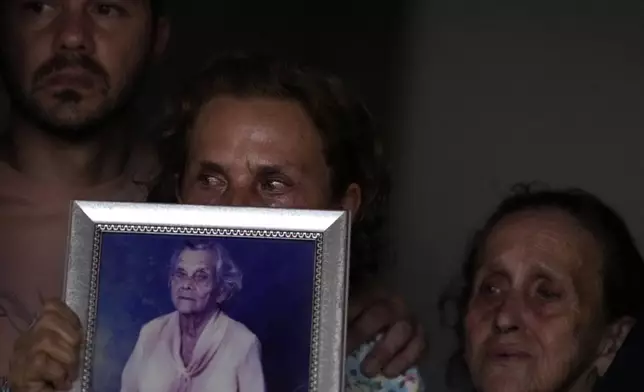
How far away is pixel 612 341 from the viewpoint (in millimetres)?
1725

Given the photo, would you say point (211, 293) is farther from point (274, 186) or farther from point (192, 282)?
point (274, 186)

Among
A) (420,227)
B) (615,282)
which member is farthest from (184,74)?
(615,282)

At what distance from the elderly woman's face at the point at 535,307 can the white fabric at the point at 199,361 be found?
0.39 m

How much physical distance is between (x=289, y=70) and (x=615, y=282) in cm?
69

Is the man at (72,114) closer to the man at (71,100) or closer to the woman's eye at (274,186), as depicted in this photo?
the man at (71,100)

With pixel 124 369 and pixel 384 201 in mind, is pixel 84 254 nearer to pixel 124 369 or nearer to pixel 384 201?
pixel 124 369

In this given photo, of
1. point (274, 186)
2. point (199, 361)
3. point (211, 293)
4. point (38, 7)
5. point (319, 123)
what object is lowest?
point (199, 361)

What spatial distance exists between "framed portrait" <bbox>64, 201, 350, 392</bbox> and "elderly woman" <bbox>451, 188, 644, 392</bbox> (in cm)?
28

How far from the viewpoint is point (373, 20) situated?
6.18ft

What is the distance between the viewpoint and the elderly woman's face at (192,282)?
64.6 inches

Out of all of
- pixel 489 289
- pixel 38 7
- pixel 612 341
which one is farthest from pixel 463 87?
pixel 38 7

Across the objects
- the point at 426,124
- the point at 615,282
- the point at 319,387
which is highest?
the point at 426,124

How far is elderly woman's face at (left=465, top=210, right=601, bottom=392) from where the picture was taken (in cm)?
171

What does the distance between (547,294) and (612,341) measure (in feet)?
0.44
